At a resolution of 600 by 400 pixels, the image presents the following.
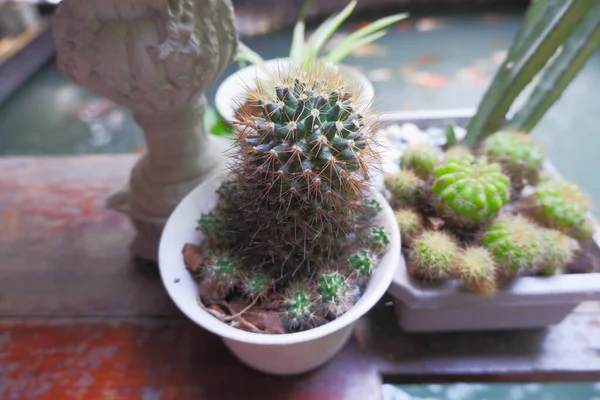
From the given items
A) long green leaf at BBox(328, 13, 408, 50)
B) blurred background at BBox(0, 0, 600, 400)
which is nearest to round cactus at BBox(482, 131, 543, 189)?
long green leaf at BBox(328, 13, 408, 50)

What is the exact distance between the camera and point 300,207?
502 millimetres

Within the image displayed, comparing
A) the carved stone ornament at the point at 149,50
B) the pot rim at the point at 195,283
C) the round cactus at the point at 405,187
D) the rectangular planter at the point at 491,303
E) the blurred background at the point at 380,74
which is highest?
the carved stone ornament at the point at 149,50

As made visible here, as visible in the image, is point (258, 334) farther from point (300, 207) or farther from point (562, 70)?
point (562, 70)

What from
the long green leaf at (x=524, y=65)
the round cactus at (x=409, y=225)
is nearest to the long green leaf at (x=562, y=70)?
the long green leaf at (x=524, y=65)

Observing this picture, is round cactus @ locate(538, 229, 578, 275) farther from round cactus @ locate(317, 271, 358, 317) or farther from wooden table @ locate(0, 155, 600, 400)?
round cactus @ locate(317, 271, 358, 317)

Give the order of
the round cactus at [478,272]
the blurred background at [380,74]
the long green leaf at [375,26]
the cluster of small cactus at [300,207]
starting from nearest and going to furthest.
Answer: the cluster of small cactus at [300,207] < the round cactus at [478,272] < the long green leaf at [375,26] < the blurred background at [380,74]

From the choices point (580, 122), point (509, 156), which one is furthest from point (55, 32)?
point (580, 122)

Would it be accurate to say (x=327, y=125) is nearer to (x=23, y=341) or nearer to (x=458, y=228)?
(x=458, y=228)

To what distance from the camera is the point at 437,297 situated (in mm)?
591

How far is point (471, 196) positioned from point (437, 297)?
0.15 metres

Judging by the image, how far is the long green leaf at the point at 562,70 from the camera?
0.69 meters

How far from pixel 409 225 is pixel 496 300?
152mm

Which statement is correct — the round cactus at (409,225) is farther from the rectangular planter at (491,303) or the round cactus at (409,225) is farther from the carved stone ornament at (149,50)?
the carved stone ornament at (149,50)

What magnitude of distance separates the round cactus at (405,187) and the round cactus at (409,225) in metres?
0.04
